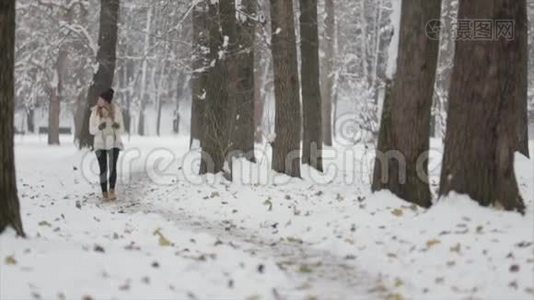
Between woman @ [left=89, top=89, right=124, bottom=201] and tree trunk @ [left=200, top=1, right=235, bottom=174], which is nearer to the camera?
woman @ [left=89, top=89, right=124, bottom=201]

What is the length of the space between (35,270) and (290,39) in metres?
8.69

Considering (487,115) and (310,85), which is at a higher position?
(310,85)

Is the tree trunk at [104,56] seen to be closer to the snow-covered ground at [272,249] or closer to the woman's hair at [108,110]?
the woman's hair at [108,110]

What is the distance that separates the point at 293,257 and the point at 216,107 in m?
6.88

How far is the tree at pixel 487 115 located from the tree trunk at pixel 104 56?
49.4ft

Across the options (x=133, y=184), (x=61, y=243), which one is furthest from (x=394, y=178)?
(x=133, y=184)

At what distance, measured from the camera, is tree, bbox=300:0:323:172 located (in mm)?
15984

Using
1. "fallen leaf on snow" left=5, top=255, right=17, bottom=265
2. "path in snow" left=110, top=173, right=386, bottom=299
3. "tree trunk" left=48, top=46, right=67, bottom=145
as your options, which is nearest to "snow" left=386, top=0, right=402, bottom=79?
"path in snow" left=110, top=173, right=386, bottom=299

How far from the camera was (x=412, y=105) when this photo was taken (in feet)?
29.3

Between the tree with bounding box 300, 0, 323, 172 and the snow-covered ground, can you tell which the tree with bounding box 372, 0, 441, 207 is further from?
the tree with bounding box 300, 0, 323, 172

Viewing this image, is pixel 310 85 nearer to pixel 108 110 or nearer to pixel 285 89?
pixel 285 89

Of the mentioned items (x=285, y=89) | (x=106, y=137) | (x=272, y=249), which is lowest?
(x=272, y=249)

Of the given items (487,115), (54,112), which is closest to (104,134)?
(487,115)

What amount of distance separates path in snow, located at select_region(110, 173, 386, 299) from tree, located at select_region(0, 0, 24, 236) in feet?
7.95
